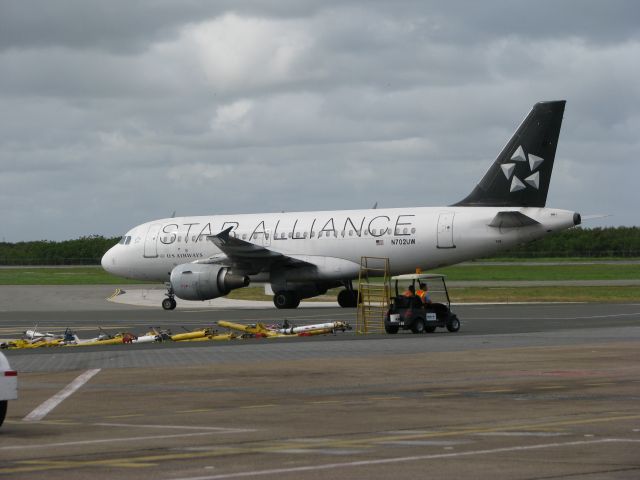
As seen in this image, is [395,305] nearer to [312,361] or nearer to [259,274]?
[312,361]

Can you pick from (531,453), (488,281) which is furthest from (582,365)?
(488,281)

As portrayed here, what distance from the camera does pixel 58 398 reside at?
728 inches

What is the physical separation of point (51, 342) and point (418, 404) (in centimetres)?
1755

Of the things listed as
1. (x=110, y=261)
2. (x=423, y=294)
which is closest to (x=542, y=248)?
(x=110, y=261)

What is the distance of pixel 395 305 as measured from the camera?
3456 cm

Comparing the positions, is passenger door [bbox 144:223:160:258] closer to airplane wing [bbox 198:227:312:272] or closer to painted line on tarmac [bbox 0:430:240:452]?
airplane wing [bbox 198:227:312:272]

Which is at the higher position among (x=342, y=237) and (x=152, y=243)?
(x=152, y=243)

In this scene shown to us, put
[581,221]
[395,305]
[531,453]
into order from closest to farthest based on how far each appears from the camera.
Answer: [531,453]
[395,305]
[581,221]

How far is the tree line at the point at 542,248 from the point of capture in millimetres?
151500

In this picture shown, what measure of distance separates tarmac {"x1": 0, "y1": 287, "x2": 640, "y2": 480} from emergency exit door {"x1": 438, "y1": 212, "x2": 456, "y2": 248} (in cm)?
1598

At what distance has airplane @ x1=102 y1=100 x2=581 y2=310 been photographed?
48188mm

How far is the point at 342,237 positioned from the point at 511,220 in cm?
763

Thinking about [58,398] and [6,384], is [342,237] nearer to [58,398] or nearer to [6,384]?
[58,398]

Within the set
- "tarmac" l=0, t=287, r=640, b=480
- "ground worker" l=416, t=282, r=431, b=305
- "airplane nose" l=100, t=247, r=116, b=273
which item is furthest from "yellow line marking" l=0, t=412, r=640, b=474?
"airplane nose" l=100, t=247, r=116, b=273
